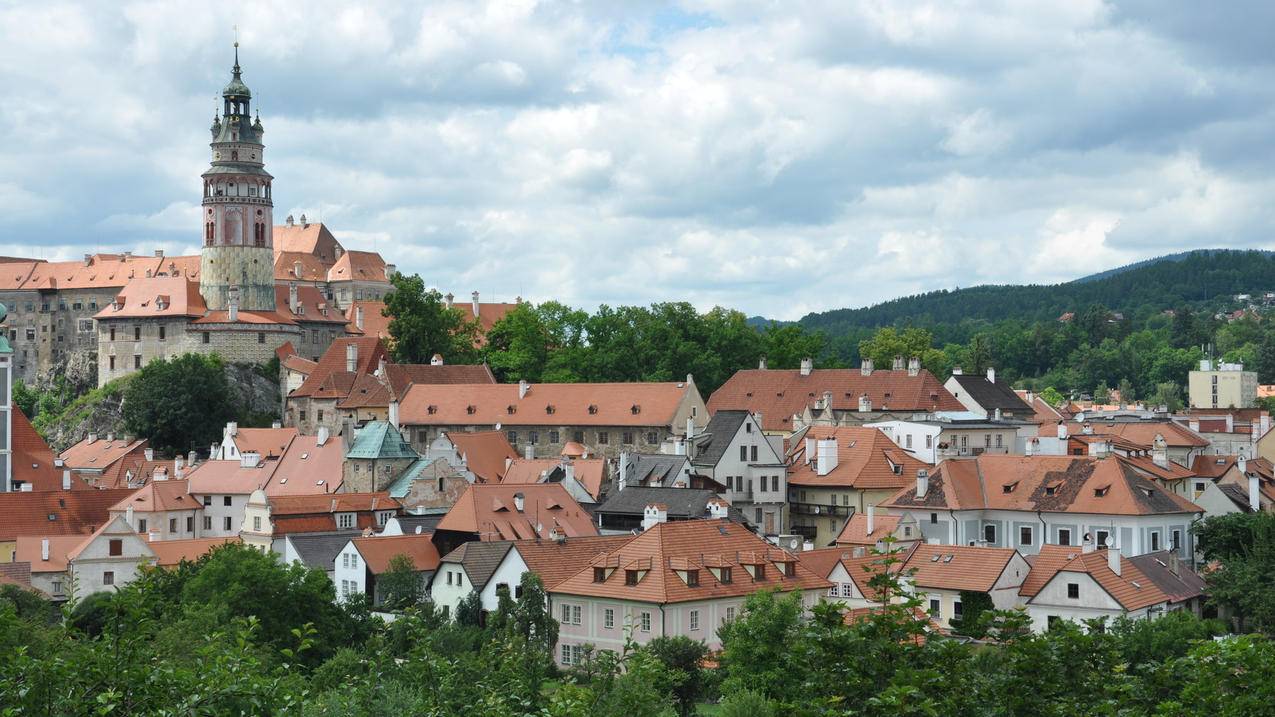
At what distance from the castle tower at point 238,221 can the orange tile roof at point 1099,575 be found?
218 feet

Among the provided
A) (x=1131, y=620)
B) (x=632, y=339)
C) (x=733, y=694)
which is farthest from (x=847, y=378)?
(x=733, y=694)

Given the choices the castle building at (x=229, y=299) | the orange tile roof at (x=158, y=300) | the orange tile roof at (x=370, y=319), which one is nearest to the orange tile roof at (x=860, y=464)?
the castle building at (x=229, y=299)

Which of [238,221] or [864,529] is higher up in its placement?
[238,221]

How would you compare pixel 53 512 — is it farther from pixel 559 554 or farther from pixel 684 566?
pixel 684 566

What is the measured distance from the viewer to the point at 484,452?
7612 centimetres

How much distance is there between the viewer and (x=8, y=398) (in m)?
79.4

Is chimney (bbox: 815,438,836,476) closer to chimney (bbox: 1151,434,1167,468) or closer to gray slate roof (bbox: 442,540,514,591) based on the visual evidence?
chimney (bbox: 1151,434,1167,468)

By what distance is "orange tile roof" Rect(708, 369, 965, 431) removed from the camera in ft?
277

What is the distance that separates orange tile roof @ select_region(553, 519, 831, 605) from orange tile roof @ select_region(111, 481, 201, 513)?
2936 cm

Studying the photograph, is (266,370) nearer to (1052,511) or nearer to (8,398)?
(8,398)

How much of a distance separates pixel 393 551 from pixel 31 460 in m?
29.1

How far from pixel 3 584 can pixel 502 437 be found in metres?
29.4

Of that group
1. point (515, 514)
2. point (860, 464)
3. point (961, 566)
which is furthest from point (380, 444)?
point (961, 566)

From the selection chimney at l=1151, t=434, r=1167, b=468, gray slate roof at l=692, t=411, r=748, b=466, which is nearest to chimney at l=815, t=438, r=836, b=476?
gray slate roof at l=692, t=411, r=748, b=466
